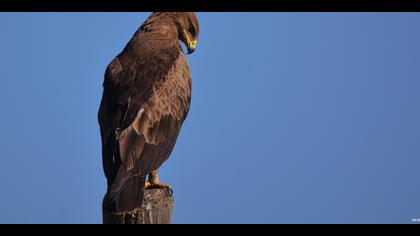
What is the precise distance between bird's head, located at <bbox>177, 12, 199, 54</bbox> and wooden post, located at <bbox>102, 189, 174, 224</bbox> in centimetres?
412

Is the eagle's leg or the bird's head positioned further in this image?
the bird's head

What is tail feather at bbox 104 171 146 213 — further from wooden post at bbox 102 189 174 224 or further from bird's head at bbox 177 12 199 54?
bird's head at bbox 177 12 199 54

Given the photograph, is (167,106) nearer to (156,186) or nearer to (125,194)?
(156,186)

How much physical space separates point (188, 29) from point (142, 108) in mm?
2495

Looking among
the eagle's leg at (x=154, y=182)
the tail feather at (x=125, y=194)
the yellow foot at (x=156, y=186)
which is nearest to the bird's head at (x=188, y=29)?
the eagle's leg at (x=154, y=182)

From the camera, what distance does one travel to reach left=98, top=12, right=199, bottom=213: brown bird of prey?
325 inches

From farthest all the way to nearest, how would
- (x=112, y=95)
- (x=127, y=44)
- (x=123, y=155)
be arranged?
(x=127, y=44) < (x=112, y=95) < (x=123, y=155)

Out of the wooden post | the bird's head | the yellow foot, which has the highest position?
the bird's head

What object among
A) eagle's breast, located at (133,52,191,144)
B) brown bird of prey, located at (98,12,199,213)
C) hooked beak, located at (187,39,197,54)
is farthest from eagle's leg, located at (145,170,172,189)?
hooked beak, located at (187,39,197,54)

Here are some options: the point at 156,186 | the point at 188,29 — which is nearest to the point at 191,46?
the point at 188,29
